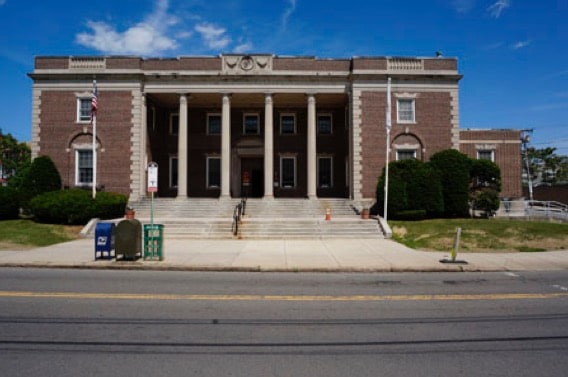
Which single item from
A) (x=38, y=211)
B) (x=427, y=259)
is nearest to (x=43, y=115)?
(x=38, y=211)

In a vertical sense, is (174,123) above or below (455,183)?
above

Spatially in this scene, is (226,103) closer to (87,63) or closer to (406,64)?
(87,63)

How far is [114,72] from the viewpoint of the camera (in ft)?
91.8

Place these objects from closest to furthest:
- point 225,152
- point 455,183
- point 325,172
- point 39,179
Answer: point 455,183
point 39,179
point 225,152
point 325,172

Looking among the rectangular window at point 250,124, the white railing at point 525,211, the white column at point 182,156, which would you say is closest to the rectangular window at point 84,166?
the white column at point 182,156

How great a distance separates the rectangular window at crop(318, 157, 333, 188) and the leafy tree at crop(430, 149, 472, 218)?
10192mm

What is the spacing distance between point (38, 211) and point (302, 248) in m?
16.0

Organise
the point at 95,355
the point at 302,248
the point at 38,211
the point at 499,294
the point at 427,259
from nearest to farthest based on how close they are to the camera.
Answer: the point at 95,355 → the point at 499,294 → the point at 427,259 → the point at 302,248 → the point at 38,211

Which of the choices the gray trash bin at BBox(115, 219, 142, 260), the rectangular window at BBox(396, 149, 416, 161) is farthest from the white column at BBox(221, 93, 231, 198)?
the gray trash bin at BBox(115, 219, 142, 260)

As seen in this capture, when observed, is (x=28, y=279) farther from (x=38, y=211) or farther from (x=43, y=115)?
(x=43, y=115)

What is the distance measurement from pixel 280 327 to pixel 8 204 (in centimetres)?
2323

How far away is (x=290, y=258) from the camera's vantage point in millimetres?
12938

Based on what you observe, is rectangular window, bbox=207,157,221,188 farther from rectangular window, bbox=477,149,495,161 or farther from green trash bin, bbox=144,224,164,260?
rectangular window, bbox=477,149,495,161

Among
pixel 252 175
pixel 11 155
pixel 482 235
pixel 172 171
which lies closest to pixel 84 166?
pixel 172 171
